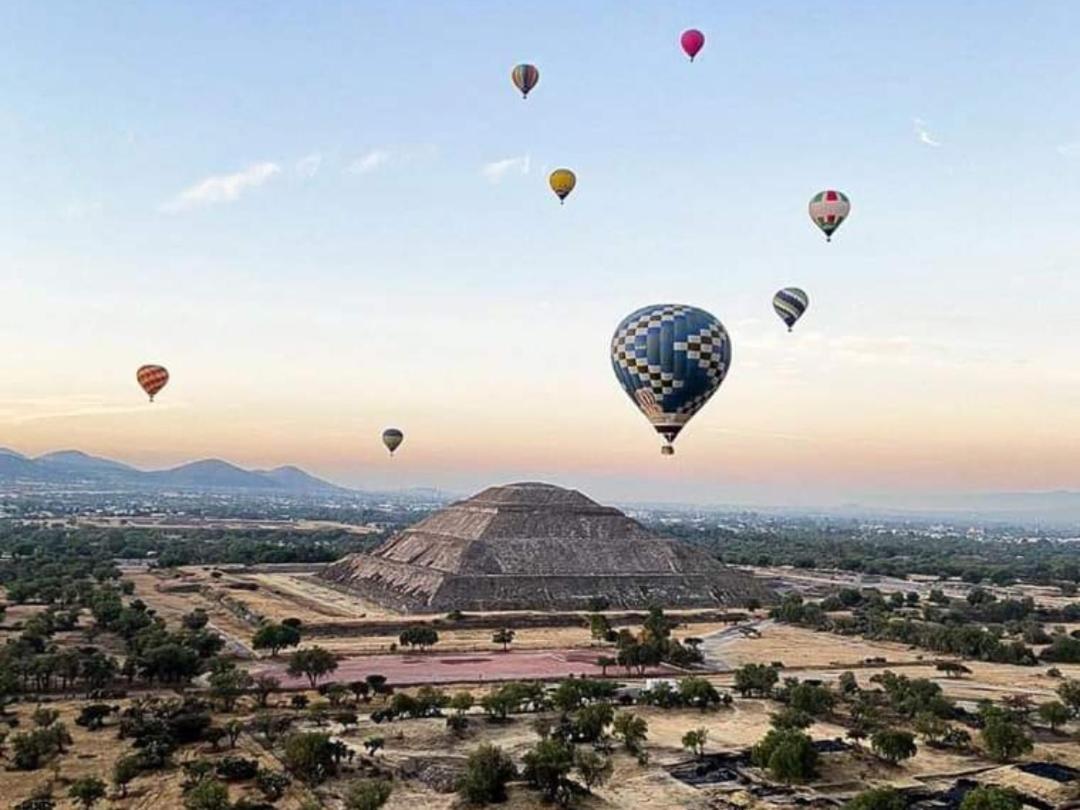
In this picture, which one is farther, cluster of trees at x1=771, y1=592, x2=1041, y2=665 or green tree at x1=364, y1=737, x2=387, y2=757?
cluster of trees at x1=771, y1=592, x2=1041, y2=665

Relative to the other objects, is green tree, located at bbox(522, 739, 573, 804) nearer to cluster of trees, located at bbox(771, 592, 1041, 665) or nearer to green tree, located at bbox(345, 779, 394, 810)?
green tree, located at bbox(345, 779, 394, 810)

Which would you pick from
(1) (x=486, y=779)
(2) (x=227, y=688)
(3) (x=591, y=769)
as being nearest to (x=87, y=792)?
(1) (x=486, y=779)

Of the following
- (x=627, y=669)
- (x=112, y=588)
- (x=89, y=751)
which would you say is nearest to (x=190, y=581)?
(x=112, y=588)

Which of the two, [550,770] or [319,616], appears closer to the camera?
[550,770]

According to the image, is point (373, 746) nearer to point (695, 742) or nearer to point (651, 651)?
point (695, 742)

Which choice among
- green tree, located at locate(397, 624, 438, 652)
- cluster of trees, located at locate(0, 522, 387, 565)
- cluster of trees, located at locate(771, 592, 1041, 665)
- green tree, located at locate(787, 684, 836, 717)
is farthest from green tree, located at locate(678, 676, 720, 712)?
cluster of trees, located at locate(0, 522, 387, 565)

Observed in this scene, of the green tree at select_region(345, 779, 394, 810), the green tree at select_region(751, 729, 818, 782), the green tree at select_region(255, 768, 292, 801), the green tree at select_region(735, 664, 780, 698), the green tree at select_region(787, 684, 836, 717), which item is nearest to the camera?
the green tree at select_region(345, 779, 394, 810)

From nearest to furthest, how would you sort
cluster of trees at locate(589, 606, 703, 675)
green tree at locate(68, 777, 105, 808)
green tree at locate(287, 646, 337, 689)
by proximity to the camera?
green tree at locate(68, 777, 105, 808), green tree at locate(287, 646, 337, 689), cluster of trees at locate(589, 606, 703, 675)
